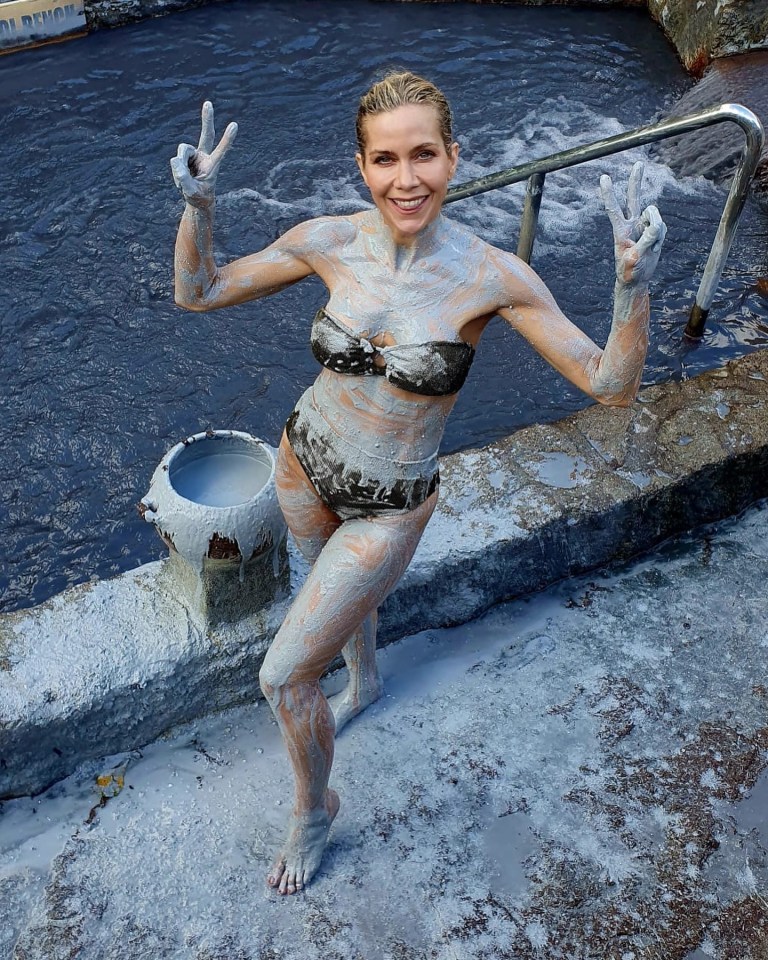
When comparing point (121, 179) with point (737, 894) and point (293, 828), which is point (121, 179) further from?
point (737, 894)

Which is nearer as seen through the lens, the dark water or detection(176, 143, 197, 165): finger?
detection(176, 143, 197, 165): finger

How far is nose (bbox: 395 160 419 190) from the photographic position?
2576 mm

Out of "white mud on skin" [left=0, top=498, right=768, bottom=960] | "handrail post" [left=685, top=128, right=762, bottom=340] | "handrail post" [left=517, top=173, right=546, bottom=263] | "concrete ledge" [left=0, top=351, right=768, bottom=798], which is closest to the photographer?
"white mud on skin" [left=0, top=498, right=768, bottom=960]

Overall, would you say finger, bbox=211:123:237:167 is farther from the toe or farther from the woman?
the toe

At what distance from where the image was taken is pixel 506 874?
10.9ft

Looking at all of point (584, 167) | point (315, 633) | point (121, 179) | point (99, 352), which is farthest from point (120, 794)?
point (584, 167)

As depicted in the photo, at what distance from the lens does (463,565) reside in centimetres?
399

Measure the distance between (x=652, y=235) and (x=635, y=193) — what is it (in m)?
0.15

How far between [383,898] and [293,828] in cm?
39

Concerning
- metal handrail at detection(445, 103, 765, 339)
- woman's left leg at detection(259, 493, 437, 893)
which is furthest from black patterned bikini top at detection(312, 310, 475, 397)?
metal handrail at detection(445, 103, 765, 339)

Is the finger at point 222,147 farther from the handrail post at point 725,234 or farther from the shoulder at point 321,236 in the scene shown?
the handrail post at point 725,234

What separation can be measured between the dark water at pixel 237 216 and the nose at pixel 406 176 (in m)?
2.93

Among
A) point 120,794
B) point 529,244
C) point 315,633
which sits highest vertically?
point 315,633

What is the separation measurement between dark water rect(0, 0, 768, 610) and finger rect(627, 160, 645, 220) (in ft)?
9.89
